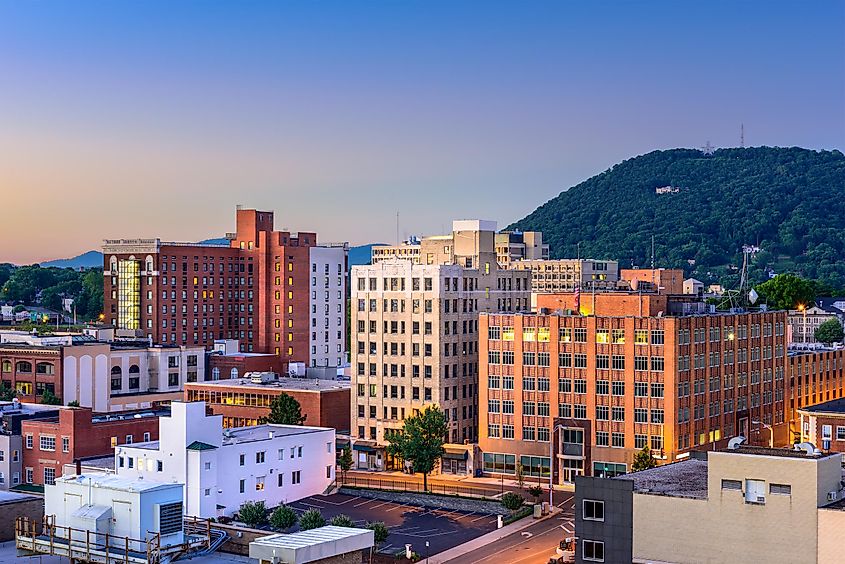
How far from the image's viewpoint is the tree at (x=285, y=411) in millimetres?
135000

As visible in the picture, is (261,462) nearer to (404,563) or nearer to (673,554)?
(404,563)

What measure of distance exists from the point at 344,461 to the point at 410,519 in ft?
64.8

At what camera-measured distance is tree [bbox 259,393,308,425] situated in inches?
5315

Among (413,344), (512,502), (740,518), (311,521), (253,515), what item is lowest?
(512,502)

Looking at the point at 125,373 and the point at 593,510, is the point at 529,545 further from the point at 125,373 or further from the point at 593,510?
the point at 125,373

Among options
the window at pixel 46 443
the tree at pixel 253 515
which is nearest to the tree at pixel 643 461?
the tree at pixel 253 515

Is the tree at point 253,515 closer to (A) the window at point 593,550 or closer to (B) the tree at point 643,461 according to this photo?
(B) the tree at point 643,461

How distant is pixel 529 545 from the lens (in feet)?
325

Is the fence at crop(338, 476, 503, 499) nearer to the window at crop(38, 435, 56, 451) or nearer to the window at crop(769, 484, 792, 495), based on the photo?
the window at crop(38, 435, 56, 451)

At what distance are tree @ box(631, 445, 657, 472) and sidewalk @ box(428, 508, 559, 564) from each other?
362 inches

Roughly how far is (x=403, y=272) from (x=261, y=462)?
36.2 metres

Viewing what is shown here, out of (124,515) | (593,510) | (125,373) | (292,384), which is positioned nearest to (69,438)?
(292,384)

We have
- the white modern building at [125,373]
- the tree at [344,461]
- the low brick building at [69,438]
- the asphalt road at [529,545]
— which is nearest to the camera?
the asphalt road at [529,545]

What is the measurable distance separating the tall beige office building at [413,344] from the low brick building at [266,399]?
387 cm
